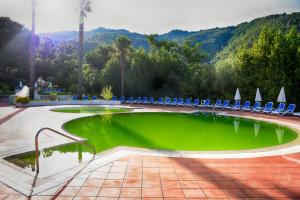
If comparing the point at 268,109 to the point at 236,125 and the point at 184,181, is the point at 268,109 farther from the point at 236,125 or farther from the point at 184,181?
the point at 184,181

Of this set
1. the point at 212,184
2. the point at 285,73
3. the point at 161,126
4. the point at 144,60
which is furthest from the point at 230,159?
the point at 144,60

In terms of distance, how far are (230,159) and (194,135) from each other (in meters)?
4.43

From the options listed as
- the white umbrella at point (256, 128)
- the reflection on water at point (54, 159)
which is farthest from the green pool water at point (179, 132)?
the reflection on water at point (54, 159)

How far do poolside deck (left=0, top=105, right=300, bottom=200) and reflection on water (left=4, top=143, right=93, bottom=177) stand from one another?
89cm

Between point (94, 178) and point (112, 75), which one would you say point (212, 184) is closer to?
point (94, 178)

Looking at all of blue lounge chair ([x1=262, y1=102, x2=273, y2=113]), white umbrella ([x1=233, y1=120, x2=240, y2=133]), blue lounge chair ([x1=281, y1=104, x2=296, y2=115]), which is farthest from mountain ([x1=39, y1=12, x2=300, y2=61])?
white umbrella ([x1=233, y1=120, x2=240, y2=133])

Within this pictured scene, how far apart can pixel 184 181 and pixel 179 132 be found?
6.76 meters

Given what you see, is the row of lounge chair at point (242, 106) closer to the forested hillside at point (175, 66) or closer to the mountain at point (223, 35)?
the forested hillside at point (175, 66)

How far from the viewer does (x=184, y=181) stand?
560 cm

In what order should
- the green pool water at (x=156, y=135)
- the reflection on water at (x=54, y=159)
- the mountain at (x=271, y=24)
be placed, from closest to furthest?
the reflection on water at (x=54, y=159) < the green pool water at (x=156, y=135) < the mountain at (x=271, y=24)

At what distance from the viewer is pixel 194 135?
11.8 meters

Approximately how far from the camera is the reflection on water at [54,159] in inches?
250

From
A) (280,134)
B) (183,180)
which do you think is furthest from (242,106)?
(183,180)

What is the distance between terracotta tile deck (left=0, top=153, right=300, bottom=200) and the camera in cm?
493
